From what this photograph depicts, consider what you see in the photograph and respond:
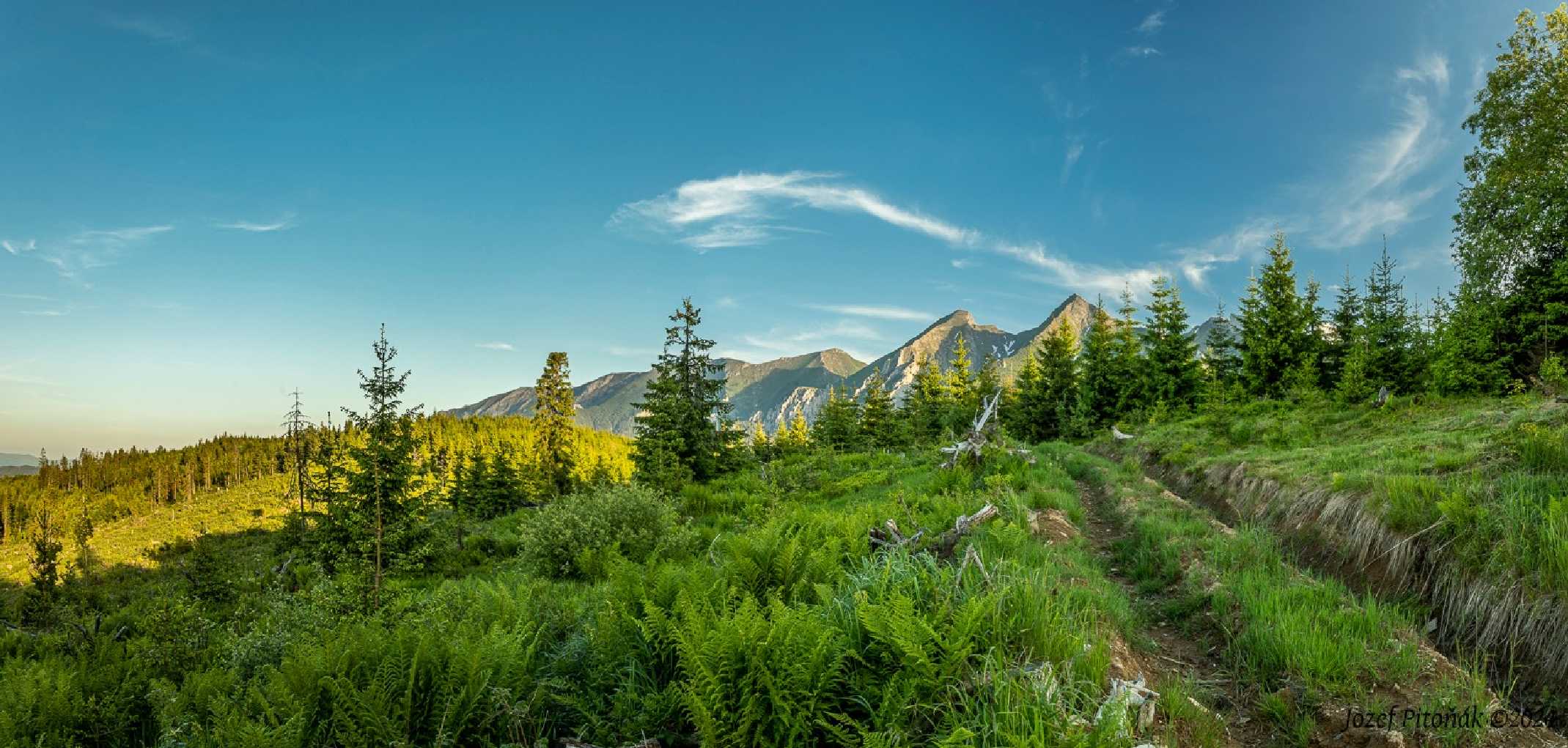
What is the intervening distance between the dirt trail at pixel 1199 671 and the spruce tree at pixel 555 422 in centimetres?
4336

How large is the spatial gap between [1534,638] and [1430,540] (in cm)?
192

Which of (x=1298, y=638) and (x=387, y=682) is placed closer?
(x=387, y=682)

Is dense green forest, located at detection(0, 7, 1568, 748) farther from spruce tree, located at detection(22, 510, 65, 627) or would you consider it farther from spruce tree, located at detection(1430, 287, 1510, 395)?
spruce tree, located at detection(22, 510, 65, 627)

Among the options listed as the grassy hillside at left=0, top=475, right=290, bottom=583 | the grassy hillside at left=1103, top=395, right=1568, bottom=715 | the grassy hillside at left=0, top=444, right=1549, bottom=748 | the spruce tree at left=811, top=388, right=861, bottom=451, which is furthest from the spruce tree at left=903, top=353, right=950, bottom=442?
the grassy hillside at left=0, top=475, right=290, bottom=583

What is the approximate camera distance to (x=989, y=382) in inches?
2416

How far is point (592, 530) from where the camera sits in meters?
13.6

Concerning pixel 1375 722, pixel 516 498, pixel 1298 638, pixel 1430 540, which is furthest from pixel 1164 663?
pixel 516 498

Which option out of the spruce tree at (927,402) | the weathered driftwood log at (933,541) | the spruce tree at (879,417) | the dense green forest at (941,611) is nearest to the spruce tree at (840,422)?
the spruce tree at (879,417)

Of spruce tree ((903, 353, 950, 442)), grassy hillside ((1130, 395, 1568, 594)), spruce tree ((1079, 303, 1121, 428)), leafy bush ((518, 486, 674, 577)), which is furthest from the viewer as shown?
spruce tree ((903, 353, 950, 442))

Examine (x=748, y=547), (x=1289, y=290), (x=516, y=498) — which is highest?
(x=1289, y=290)

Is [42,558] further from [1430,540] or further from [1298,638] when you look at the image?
[1430,540]

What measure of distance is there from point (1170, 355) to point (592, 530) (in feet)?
131

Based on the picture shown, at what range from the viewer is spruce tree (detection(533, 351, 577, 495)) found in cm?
4691

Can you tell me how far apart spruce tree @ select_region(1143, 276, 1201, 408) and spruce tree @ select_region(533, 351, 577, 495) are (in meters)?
42.0
